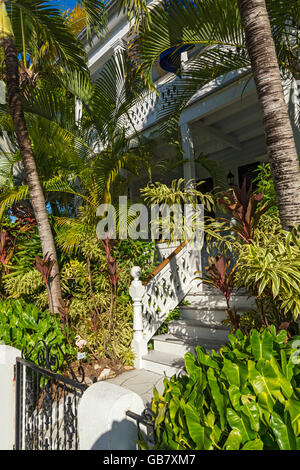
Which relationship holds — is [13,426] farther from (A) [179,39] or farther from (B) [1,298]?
(A) [179,39]

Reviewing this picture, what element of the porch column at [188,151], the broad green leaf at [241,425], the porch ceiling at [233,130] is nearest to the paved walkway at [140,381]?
the broad green leaf at [241,425]

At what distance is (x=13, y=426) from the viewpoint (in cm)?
300

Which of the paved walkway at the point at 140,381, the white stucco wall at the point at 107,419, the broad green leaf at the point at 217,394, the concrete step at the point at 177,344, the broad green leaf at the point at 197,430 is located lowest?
the paved walkway at the point at 140,381

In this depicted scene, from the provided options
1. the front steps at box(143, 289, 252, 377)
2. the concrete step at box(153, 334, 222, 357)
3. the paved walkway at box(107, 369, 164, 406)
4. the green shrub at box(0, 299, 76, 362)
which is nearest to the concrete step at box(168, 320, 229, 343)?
the front steps at box(143, 289, 252, 377)

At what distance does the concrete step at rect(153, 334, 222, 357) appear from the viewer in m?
4.00

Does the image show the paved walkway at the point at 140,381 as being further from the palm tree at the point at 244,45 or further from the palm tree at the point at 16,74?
the palm tree at the point at 244,45

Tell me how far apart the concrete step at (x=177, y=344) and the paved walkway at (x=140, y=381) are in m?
0.45

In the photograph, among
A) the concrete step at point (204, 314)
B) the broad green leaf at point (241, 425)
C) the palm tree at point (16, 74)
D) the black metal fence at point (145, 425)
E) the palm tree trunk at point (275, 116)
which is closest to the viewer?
the broad green leaf at point (241, 425)

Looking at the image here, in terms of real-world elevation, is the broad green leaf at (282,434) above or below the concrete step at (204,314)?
above

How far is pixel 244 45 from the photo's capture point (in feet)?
12.8

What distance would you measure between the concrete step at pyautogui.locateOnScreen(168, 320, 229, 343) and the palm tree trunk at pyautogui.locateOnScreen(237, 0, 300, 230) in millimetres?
2243

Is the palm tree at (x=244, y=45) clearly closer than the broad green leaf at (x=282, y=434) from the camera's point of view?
No

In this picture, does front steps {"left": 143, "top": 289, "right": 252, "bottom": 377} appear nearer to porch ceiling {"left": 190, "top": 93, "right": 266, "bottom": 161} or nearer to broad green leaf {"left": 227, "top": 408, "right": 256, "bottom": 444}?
broad green leaf {"left": 227, "top": 408, "right": 256, "bottom": 444}

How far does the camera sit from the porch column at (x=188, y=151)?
6.30m
